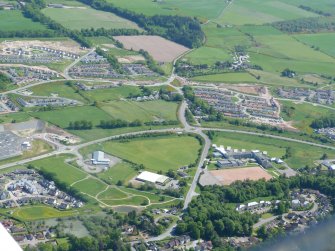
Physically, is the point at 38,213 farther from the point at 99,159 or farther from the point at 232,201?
the point at 232,201

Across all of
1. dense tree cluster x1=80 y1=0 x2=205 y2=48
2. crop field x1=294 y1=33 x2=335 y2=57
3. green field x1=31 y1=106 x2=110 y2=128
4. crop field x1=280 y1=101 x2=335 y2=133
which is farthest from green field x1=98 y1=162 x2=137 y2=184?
crop field x1=294 y1=33 x2=335 y2=57

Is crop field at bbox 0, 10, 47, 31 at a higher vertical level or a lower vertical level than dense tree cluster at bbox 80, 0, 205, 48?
lower

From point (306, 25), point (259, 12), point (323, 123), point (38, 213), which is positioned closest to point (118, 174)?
point (38, 213)

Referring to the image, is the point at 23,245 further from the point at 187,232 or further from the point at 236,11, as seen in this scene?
the point at 236,11

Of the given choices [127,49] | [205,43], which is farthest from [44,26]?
[205,43]

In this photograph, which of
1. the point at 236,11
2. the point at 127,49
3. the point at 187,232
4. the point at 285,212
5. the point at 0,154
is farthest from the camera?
the point at 236,11

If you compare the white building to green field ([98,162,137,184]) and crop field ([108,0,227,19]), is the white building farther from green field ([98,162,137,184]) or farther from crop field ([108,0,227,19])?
crop field ([108,0,227,19])

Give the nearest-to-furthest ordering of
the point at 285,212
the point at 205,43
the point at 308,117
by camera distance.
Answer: the point at 285,212 < the point at 308,117 < the point at 205,43
